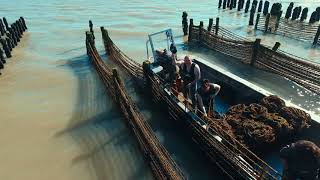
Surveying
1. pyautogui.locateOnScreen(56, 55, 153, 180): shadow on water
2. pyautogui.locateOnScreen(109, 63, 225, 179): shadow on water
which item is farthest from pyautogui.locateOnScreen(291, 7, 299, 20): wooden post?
pyautogui.locateOnScreen(56, 55, 153, 180): shadow on water

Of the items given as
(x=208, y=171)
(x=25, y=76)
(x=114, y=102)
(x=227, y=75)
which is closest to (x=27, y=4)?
(x=25, y=76)

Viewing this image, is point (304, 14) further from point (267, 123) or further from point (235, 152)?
point (235, 152)

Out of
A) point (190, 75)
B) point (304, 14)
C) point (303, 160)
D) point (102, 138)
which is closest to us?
point (303, 160)

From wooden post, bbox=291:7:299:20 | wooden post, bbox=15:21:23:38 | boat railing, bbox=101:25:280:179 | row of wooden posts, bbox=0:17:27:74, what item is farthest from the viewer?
wooden post, bbox=291:7:299:20

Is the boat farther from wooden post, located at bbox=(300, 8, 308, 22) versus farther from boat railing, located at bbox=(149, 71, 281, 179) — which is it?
wooden post, located at bbox=(300, 8, 308, 22)

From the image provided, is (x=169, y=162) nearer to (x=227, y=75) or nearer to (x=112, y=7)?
(x=227, y=75)

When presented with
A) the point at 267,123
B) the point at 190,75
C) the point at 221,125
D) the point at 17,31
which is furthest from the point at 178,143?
the point at 17,31
